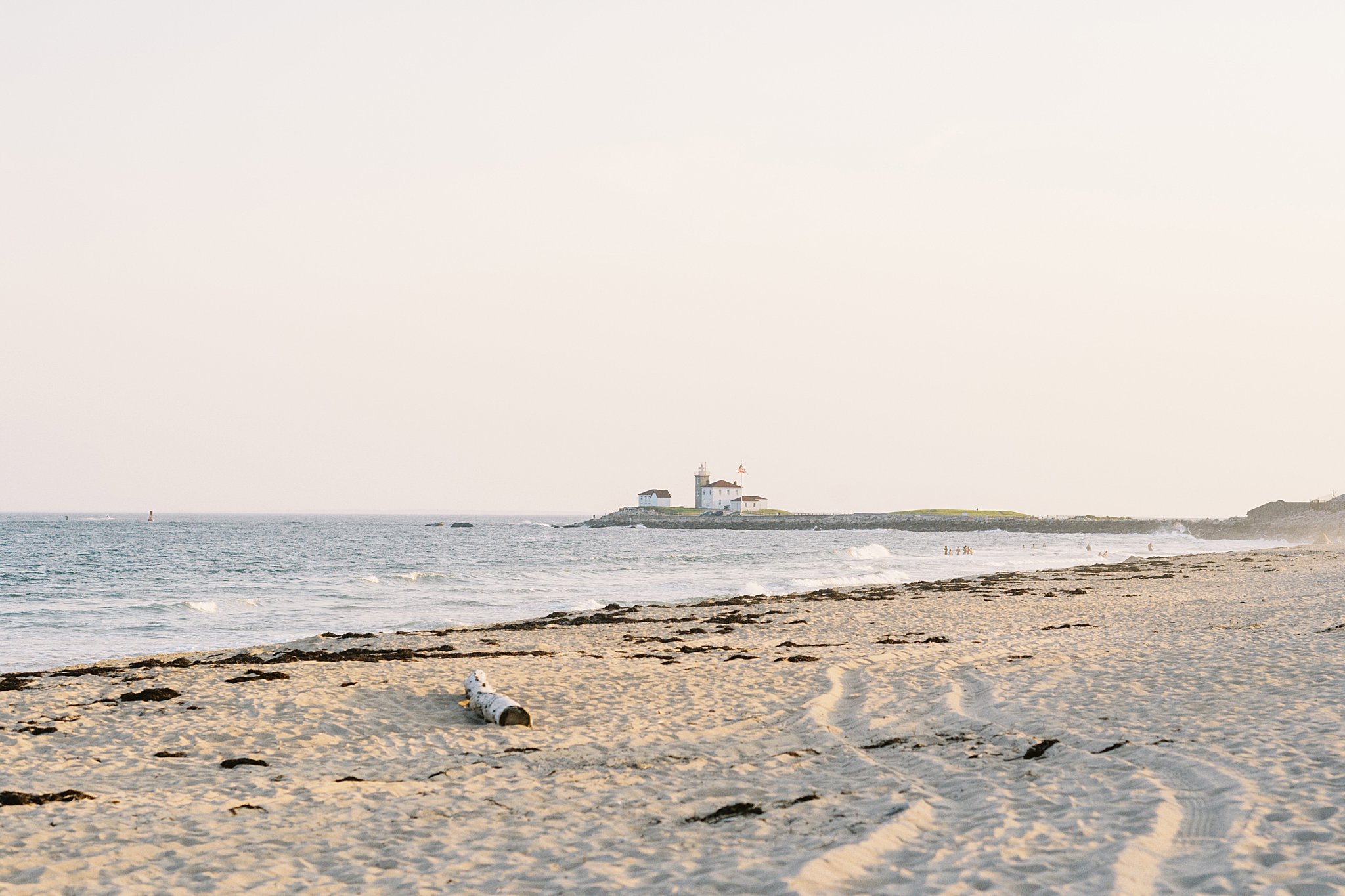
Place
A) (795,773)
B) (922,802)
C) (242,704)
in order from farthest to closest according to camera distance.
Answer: (242,704), (795,773), (922,802)

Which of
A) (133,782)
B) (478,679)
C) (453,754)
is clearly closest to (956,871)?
(453,754)

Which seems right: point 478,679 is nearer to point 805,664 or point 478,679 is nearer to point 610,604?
point 805,664

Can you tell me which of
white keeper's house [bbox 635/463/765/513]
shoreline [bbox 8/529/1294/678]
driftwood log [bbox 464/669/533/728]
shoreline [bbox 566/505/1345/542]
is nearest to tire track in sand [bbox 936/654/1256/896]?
driftwood log [bbox 464/669/533/728]

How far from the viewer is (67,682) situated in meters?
15.2

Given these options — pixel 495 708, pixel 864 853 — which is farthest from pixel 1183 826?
pixel 495 708

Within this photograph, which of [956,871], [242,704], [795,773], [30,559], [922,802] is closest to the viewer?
[956,871]

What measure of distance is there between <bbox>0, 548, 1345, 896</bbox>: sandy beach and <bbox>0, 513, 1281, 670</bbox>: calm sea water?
10.0 meters

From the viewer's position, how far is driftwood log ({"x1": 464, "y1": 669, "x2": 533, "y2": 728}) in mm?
11375

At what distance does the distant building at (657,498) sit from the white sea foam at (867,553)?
93033mm

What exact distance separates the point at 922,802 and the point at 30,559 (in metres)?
64.9

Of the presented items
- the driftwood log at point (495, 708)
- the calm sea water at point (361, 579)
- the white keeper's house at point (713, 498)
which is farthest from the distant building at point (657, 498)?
the driftwood log at point (495, 708)

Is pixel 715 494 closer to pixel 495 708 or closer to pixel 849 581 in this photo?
pixel 849 581

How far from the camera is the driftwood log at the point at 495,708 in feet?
37.3

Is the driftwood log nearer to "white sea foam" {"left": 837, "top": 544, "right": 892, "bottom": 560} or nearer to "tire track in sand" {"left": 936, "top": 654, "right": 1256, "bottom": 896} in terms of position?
"tire track in sand" {"left": 936, "top": 654, "right": 1256, "bottom": 896}
